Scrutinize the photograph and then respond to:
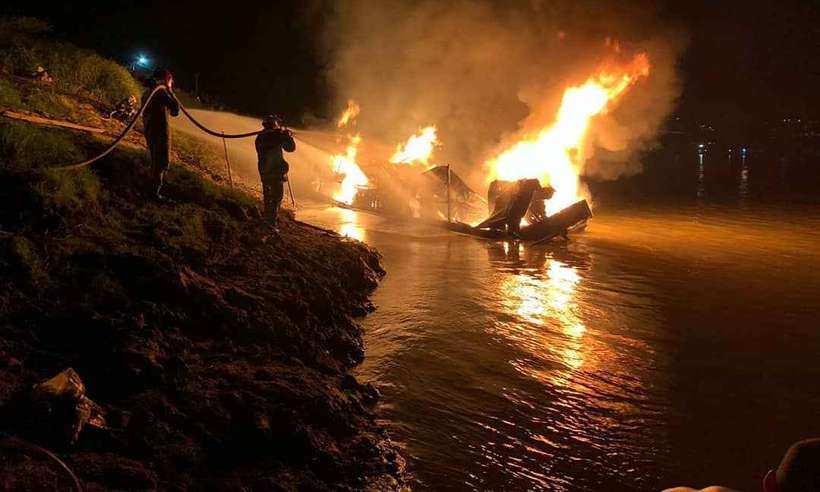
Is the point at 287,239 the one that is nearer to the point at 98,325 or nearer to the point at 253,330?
the point at 253,330

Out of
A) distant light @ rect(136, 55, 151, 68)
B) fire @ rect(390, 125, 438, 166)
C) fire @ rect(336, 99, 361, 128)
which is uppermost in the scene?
distant light @ rect(136, 55, 151, 68)

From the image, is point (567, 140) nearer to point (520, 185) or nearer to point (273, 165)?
point (520, 185)

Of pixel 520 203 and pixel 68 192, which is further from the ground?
pixel 520 203

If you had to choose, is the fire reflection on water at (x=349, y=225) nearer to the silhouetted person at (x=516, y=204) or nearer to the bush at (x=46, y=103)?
the silhouetted person at (x=516, y=204)

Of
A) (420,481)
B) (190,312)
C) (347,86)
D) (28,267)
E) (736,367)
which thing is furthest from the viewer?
(347,86)

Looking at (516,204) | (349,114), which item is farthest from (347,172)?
(349,114)

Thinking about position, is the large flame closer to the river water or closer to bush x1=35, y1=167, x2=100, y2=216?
the river water

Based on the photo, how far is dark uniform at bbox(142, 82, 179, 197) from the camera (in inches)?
295

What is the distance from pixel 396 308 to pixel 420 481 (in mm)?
4433

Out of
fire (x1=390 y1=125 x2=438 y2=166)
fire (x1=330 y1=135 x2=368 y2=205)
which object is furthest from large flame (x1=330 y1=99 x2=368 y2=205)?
fire (x1=390 y1=125 x2=438 y2=166)

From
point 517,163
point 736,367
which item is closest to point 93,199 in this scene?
point 736,367

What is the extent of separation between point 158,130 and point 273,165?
189 cm

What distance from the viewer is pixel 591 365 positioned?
6977mm

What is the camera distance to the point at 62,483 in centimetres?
305
